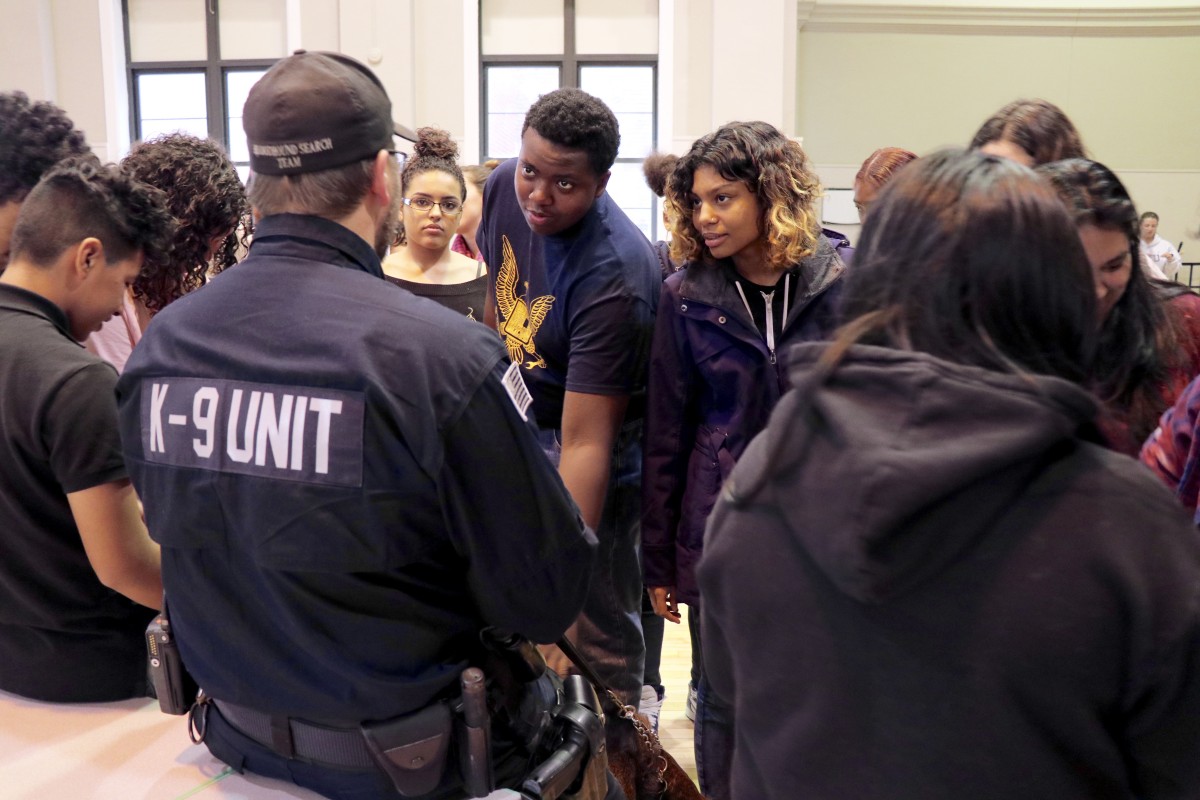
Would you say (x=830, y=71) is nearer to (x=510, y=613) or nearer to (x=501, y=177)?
(x=501, y=177)

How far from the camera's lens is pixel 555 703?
1.59m

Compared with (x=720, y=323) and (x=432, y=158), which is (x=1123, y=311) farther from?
(x=432, y=158)

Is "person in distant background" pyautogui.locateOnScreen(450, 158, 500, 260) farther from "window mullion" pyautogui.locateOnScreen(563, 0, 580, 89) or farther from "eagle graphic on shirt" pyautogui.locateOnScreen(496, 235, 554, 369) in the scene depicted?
"window mullion" pyautogui.locateOnScreen(563, 0, 580, 89)

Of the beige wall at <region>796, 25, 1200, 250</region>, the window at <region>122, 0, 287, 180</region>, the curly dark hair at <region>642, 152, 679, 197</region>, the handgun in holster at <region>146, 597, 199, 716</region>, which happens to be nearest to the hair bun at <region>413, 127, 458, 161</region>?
the curly dark hair at <region>642, 152, 679, 197</region>

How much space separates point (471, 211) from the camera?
14.6ft

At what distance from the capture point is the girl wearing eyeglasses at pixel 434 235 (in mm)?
3549

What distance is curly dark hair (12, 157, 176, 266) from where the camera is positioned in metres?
1.78

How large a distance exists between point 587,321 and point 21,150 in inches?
53.4

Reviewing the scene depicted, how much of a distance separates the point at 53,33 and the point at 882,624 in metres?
10.6

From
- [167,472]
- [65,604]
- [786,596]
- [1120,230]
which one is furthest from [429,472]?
[1120,230]

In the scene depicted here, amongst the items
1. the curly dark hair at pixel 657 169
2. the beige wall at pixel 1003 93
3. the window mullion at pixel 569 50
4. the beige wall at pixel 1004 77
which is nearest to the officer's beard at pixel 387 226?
the curly dark hair at pixel 657 169

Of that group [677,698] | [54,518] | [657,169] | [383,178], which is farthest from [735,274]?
[657,169]

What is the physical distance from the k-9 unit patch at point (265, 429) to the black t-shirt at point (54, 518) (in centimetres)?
37

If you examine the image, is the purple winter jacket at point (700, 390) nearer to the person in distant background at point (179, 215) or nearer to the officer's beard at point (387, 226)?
the officer's beard at point (387, 226)
